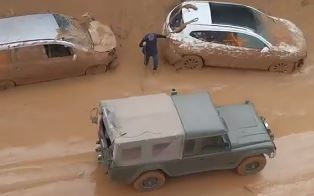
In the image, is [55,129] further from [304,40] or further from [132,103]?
[304,40]

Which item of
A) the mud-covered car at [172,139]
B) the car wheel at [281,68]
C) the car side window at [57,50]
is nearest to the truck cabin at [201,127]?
the mud-covered car at [172,139]

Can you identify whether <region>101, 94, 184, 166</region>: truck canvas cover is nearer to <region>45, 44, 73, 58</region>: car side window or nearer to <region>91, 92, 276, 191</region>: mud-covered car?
<region>91, 92, 276, 191</region>: mud-covered car

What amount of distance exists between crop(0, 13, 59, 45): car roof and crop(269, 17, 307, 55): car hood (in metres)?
4.87

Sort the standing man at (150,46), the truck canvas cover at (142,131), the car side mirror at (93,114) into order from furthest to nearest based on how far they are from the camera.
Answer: the standing man at (150,46) < the car side mirror at (93,114) < the truck canvas cover at (142,131)

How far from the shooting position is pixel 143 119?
10211 mm

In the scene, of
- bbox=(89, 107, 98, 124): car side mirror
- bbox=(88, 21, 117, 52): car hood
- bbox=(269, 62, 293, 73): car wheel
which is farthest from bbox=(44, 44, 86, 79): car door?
bbox=(269, 62, 293, 73): car wheel

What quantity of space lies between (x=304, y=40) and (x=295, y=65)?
66cm

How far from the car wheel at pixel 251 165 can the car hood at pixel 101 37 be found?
3.90m

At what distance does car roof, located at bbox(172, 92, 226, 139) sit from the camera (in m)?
10.2

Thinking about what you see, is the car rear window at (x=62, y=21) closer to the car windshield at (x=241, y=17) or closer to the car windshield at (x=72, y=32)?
the car windshield at (x=72, y=32)

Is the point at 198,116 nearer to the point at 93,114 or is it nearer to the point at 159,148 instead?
the point at 159,148

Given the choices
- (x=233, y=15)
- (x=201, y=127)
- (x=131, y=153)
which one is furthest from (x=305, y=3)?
(x=131, y=153)

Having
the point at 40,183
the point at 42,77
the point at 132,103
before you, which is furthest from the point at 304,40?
the point at 40,183

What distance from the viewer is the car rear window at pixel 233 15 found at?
12.9 m
